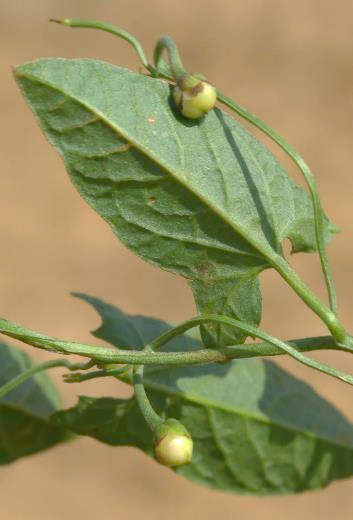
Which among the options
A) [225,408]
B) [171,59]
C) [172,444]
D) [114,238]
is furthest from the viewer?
[114,238]

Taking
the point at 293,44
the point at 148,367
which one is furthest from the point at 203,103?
the point at 293,44

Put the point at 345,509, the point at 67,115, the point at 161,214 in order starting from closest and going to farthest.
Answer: the point at 67,115
the point at 161,214
the point at 345,509

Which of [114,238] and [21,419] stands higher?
[21,419]

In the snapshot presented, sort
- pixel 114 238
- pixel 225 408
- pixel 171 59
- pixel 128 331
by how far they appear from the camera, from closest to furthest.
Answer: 1. pixel 171 59
2. pixel 128 331
3. pixel 225 408
4. pixel 114 238

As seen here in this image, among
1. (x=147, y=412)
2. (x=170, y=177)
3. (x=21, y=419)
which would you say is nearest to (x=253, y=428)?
(x=21, y=419)

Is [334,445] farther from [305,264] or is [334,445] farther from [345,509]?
[305,264]

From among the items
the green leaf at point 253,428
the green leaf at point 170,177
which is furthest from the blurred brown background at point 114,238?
the green leaf at point 170,177

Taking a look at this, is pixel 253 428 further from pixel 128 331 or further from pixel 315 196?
pixel 315 196

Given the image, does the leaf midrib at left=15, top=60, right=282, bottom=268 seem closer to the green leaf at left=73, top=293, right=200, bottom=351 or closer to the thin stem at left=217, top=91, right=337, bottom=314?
the thin stem at left=217, top=91, right=337, bottom=314
